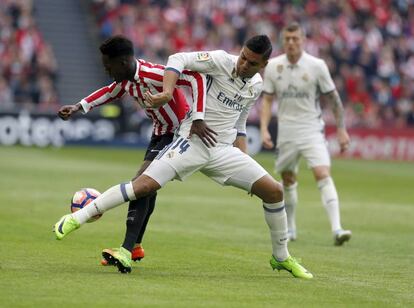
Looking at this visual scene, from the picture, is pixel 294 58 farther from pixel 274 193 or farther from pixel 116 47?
pixel 116 47

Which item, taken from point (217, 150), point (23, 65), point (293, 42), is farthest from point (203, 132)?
point (23, 65)

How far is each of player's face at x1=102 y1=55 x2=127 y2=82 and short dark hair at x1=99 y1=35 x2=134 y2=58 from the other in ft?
0.14

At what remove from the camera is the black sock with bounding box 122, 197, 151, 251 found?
9773 millimetres

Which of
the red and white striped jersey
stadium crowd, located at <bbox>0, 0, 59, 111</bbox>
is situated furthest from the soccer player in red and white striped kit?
stadium crowd, located at <bbox>0, 0, 59, 111</bbox>

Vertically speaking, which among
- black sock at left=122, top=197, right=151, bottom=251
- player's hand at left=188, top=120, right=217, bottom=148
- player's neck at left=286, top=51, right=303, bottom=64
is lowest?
black sock at left=122, top=197, right=151, bottom=251

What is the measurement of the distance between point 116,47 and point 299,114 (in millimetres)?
4972

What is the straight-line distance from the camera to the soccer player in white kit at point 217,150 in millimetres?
9492

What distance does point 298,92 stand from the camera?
14.0m

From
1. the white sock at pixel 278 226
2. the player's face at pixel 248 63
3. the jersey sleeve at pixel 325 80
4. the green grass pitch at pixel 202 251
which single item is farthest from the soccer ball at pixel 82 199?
the jersey sleeve at pixel 325 80

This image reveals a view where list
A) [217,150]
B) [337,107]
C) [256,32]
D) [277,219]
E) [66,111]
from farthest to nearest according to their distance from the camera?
[256,32], [337,107], [66,111], [277,219], [217,150]

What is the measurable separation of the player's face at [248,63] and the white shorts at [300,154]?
4269 millimetres

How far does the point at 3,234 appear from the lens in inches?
489

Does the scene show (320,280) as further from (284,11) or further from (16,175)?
(284,11)

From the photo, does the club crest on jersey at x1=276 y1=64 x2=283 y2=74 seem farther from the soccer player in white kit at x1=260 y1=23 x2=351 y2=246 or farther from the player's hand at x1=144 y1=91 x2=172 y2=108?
the player's hand at x1=144 y1=91 x2=172 y2=108
